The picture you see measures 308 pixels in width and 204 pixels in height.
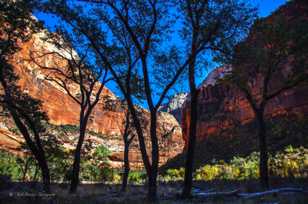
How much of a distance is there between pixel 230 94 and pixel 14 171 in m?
62.8

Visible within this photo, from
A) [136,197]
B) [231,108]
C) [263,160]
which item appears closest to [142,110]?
[263,160]

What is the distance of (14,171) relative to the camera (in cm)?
4894

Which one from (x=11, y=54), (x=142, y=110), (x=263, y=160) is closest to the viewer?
(x=11, y=54)

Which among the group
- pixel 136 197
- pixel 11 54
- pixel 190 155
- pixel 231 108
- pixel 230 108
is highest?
pixel 230 108

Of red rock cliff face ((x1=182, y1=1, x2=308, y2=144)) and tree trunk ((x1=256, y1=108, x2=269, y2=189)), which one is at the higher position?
red rock cliff face ((x1=182, y1=1, x2=308, y2=144))

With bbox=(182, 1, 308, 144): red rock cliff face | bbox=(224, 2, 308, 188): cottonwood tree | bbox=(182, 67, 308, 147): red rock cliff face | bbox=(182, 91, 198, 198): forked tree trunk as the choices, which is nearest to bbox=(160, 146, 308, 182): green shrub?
bbox=(224, 2, 308, 188): cottonwood tree

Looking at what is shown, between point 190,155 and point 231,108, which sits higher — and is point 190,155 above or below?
below

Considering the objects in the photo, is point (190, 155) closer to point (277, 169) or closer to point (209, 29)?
point (209, 29)

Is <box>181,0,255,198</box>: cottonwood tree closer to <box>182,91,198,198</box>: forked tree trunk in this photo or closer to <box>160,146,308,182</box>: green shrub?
<box>182,91,198,198</box>: forked tree trunk

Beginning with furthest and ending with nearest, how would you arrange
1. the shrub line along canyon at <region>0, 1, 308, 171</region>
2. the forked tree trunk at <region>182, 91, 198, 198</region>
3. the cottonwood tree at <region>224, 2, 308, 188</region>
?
1. the shrub line along canyon at <region>0, 1, 308, 171</region>
2. the cottonwood tree at <region>224, 2, 308, 188</region>
3. the forked tree trunk at <region>182, 91, 198, 198</region>

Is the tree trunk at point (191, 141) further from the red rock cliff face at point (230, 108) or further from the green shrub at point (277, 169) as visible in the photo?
the red rock cliff face at point (230, 108)

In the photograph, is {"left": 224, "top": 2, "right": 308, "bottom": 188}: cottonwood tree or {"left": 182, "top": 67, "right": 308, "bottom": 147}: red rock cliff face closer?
{"left": 224, "top": 2, "right": 308, "bottom": 188}: cottonwood tree

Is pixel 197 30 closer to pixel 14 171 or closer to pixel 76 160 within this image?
pixel 76 160

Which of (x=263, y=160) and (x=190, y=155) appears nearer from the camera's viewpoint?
(x=190, y=155)
